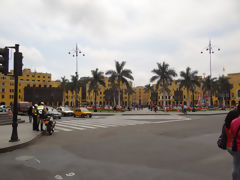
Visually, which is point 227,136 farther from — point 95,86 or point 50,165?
point 95,86

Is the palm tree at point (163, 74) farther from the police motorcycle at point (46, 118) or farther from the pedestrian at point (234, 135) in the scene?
the pedestrian at point (234, 135)

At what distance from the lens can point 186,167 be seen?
5.42 metres

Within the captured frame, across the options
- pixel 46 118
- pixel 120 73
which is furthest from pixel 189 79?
pixel 46 118

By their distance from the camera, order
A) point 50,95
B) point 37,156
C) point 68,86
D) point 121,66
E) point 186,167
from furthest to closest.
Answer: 1. point 50,95
2. point 68,86
3. point 121,66
4. point 37,156
5. point 186,167

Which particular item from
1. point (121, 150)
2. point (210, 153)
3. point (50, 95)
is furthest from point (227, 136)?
point (50, 95)

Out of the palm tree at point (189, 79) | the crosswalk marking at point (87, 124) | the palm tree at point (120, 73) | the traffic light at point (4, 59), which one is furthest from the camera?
the palm tree at point (189, 79)

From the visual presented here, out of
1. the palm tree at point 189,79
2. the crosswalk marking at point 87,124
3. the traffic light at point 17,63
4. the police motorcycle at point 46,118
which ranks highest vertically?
the palm tree at point 189,79

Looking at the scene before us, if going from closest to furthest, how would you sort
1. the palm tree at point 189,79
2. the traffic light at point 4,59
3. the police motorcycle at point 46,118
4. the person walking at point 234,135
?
the person walking at point 234,135 → the traffic light at point 4,59 → the police motorcycle at point 46,118 → the palm tree at point 189,79

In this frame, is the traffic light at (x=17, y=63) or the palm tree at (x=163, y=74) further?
the palm tree at (x=163, y=74)

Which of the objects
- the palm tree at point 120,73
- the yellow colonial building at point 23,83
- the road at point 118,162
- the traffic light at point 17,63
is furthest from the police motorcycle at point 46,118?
the yellow colonial building at point 23,83

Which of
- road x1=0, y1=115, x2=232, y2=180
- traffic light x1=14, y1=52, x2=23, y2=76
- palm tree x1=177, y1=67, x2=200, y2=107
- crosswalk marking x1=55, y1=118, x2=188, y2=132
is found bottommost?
crosswalk marking x1=55, y1=118, x2=188, y2=132

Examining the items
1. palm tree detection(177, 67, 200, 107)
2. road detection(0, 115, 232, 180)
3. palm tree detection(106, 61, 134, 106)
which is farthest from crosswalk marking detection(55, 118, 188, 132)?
palm tree detection(177, 67, 200, 107)

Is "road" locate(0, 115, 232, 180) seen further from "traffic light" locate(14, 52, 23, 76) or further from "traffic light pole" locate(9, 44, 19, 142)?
"traffic light" locate(14, 52, 23, 76)

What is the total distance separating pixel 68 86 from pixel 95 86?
1609 cm
